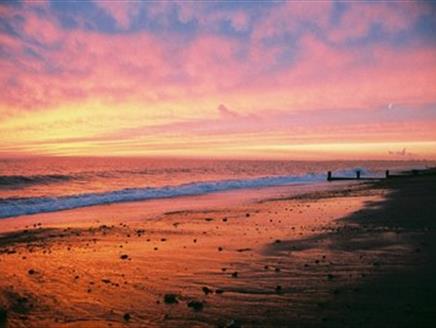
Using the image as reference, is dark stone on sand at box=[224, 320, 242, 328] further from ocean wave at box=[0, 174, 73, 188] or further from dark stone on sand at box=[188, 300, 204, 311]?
ocean wave at box=[0, 174, 73, 188]

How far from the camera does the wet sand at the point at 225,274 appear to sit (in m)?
7.50

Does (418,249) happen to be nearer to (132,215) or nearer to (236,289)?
(236,289)

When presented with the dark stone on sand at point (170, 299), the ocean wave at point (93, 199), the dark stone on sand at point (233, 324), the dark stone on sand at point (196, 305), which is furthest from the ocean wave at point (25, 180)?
the dark stone on sand at point (233, 324)

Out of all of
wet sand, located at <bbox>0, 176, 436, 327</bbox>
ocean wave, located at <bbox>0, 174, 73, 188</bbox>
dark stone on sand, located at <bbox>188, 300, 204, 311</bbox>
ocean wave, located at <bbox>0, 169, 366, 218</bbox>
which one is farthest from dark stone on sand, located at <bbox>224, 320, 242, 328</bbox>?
ocean wave, located at <bbox>0, 174, 73, 188</bbox>

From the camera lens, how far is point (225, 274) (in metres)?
10.3

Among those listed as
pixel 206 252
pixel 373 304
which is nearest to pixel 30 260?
pixel 206 252

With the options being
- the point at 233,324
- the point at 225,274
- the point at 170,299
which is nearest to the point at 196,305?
the point at 170,299

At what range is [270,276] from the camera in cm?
1002

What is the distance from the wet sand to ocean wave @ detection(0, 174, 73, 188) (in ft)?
133

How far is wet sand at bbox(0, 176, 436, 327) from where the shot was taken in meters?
7.50

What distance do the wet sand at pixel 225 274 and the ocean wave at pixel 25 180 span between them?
133ft

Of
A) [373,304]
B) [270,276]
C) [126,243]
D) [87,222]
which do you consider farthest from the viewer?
[87,222]

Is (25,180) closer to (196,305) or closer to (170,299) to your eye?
(170,299)

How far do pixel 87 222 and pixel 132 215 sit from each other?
321cm
